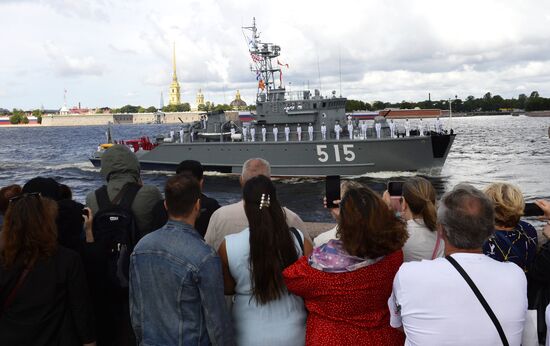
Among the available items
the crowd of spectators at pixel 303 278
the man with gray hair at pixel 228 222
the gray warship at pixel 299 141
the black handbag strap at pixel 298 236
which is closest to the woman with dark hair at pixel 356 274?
the crowd of spectators at pixel 303 278

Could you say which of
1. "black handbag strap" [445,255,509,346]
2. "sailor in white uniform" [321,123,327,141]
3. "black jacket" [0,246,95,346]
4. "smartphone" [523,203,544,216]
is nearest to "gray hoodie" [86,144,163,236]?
"black jacket" [0,246,95,346]

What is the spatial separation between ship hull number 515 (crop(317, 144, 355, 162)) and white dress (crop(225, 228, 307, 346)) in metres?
22.5

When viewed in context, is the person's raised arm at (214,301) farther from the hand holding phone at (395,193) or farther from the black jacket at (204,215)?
the hand holding phone at (395,193)

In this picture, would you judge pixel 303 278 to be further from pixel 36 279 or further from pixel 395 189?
pixel 36 279

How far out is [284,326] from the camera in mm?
2799

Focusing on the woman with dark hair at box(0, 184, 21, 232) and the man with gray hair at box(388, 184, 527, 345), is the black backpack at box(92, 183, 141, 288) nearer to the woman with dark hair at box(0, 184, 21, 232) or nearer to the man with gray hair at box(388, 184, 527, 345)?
the woman with dark hair at box(0, 184, 21, 232)

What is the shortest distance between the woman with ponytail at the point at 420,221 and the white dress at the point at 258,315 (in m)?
0.79

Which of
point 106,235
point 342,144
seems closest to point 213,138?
point 342,144

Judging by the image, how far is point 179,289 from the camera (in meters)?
2.62

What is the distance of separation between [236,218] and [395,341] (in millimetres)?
1229

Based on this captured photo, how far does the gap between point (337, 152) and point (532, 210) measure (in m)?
22.4

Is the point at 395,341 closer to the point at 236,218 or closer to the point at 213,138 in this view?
the point at 236,218

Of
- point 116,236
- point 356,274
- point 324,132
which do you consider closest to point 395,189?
point 356,274

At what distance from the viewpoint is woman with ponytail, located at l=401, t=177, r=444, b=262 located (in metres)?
3.09
